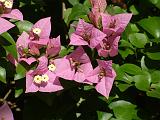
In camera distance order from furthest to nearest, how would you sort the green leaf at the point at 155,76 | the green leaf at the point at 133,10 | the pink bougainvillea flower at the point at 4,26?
1. the green leaf at the point at 133,10
2. the green leaf at the point at 155,76
3. the pink bougainvillea flower at the point at 4,26

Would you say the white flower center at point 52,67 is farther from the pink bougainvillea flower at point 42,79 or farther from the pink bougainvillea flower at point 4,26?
the pink bougainvillea flower at point 4,26

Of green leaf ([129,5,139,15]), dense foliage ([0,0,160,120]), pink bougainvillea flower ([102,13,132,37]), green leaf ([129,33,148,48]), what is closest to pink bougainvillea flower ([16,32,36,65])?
dense foliage ([0,0,160,120])

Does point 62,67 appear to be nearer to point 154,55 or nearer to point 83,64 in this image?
point 83,64

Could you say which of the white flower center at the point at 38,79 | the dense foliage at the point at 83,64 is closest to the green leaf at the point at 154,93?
the dense foliage at the point at 83,64

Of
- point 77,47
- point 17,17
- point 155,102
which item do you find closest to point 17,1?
point 17,17

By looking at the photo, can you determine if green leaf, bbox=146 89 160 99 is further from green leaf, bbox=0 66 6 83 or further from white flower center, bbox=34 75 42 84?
green leaf, bbox=0 66 6 83

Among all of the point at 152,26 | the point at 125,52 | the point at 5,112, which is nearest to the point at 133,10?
the point at 152,26

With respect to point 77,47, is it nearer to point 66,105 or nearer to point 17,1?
point 66,105
